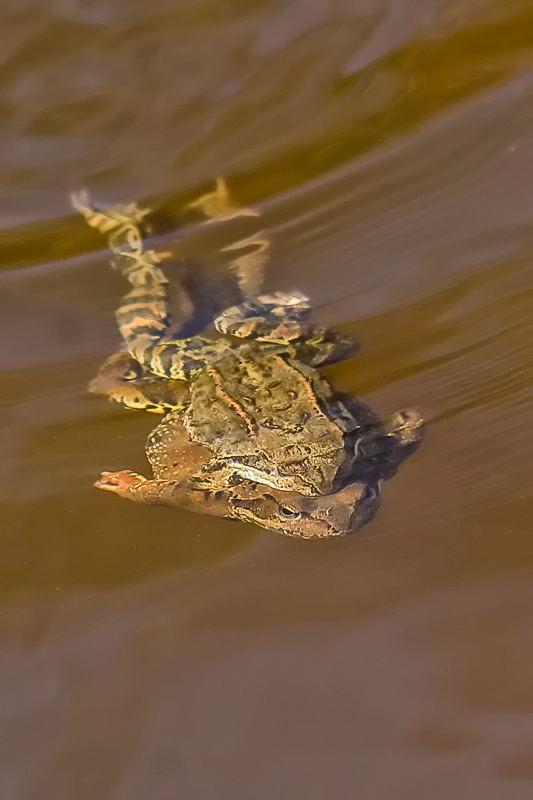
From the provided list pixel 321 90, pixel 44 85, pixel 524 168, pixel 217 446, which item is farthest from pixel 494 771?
pixel 44 85

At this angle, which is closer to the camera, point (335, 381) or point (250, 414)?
point (250, 414)

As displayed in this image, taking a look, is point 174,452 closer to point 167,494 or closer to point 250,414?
point 167,494

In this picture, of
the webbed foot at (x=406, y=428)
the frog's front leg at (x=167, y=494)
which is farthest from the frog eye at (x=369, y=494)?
the frog's front leg at (x=167, y=494)

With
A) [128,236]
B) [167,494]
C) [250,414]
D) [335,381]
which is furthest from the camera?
[128,236]

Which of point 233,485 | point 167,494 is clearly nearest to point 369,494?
point 233,485

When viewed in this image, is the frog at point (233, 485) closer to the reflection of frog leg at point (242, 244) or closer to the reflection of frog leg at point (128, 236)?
the reflection of frog leg at point (128, 236)

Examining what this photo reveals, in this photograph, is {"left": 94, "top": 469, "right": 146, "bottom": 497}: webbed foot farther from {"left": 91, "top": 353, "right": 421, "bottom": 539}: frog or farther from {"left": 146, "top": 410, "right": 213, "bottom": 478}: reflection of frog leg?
{"left": 146, "top": 410, "right": 213, "bottom": 478}: reflection of frog leg

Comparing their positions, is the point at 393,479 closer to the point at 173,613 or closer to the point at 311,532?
the point at 311,532

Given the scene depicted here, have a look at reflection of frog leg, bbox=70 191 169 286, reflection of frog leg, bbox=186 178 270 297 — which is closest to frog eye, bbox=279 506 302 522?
reflection of frog leg, bbox=186 178 270 297
